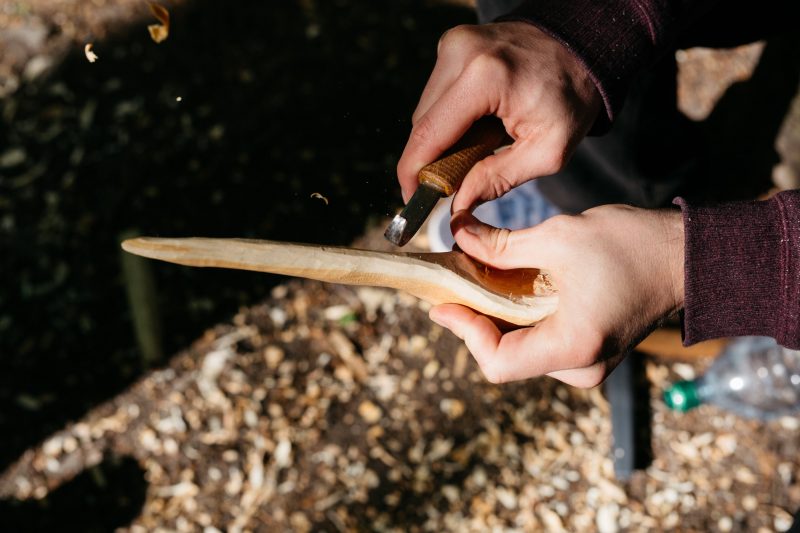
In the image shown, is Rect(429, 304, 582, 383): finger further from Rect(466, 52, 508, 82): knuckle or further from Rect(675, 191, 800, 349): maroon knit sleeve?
Rect(466, 52, 508, 82): knuckle

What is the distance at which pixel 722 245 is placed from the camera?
1.21 metres

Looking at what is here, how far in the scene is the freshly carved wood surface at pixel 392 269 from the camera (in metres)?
1.03

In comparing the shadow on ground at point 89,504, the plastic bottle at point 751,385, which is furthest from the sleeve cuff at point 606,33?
the shadow on ground at point 89,504

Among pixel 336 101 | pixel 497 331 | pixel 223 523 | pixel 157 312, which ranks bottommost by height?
pixel 223 523

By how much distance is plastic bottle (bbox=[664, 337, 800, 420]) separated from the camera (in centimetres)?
237

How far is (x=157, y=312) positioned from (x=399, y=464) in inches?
39.4

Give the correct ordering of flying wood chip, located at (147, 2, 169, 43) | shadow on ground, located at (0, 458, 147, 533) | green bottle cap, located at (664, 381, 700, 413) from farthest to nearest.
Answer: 1. green bottle cap, located at (664, 381, 700, 413)
2. shadow on ground, located at (0, 458, 147, 533)
3. flying wood chip, located at (147, 2, 169, 43)

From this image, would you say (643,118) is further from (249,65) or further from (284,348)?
(249,65)

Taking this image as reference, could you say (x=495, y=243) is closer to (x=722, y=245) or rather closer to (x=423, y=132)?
(x=423, y=132)

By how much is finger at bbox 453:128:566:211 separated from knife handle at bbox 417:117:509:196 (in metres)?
0.02

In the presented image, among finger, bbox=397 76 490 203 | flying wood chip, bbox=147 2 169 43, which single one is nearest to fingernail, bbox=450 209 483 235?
finger, bbox=397 76 490 203

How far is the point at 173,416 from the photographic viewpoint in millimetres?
2332

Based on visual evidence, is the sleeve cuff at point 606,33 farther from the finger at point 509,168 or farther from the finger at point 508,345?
the finger at point 508,345

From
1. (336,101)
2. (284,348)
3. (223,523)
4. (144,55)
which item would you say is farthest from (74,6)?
(223,523)
